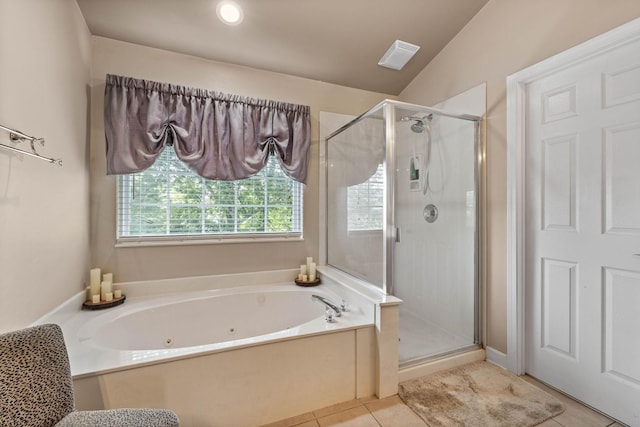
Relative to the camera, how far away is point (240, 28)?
209 cm

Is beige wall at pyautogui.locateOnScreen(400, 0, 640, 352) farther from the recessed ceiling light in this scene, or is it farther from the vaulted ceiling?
→ the recessed ceiling light

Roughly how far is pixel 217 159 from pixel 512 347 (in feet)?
8.59

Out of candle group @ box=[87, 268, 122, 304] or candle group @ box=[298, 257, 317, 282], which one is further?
candle group @ box=[298, 257, 317, 282]

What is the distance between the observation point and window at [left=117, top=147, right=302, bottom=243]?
7.25 ft

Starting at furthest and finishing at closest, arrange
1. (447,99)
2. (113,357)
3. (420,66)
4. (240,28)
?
(420,66), (447,99), (240,28), (113,357)

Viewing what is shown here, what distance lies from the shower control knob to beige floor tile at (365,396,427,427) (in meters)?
1.39

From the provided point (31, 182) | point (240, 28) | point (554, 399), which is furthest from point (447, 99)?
point (31, 182)

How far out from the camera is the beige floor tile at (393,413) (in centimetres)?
150

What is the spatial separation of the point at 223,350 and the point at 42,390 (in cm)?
66

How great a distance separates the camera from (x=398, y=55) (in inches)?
95.0

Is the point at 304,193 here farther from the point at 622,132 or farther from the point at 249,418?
the point at 622,132

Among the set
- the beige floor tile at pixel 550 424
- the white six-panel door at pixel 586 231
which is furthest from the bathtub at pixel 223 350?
the white six-panel door at pixel 586 231

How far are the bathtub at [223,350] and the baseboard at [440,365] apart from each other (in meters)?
0.18

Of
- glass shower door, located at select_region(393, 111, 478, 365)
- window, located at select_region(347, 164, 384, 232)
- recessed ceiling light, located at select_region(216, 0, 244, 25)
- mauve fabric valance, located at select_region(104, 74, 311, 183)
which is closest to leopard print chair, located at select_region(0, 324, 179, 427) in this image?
mauve fabric valance, located at select_region(104, 74, 311, 183)
